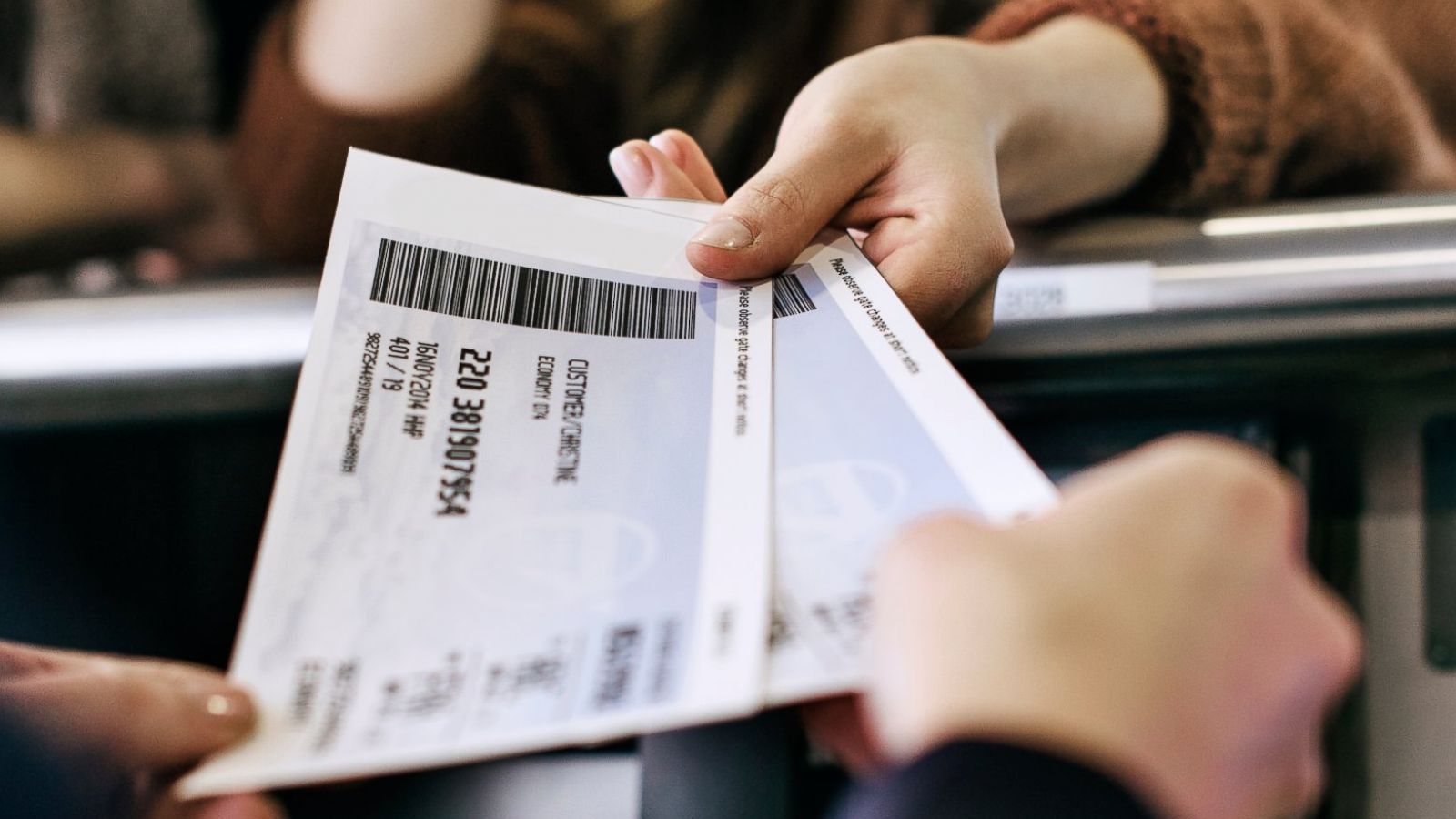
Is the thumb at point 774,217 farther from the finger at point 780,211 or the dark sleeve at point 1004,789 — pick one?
the dark sleeve at point 1004,789

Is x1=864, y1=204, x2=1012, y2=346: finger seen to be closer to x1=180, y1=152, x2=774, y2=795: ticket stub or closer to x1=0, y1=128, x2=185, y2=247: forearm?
x1=180, y1=152, x2=774, y2=795: ticket stub

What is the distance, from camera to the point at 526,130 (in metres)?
0.86

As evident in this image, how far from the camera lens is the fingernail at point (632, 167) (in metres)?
0.53

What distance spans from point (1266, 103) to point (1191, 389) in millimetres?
304

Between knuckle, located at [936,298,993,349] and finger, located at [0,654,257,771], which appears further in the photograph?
knuckle, located at [936,298,993,349]

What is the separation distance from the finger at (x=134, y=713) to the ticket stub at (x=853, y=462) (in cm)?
15

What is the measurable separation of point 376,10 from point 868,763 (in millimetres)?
800

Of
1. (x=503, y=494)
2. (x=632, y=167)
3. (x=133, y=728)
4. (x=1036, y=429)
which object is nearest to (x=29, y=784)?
(x=133, y=728)

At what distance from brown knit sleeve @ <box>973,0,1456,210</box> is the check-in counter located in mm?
130

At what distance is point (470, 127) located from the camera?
33.4 inches

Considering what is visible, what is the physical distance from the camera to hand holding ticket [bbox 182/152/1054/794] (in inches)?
10.2

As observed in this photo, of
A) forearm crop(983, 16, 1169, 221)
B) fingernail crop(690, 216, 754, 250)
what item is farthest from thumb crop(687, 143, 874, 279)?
forearm crop(983, 16, 1169, 221)

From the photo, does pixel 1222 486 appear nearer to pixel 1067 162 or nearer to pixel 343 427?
pixel 343 427

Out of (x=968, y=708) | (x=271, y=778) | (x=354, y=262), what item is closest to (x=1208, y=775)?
(x=968, y=708)
